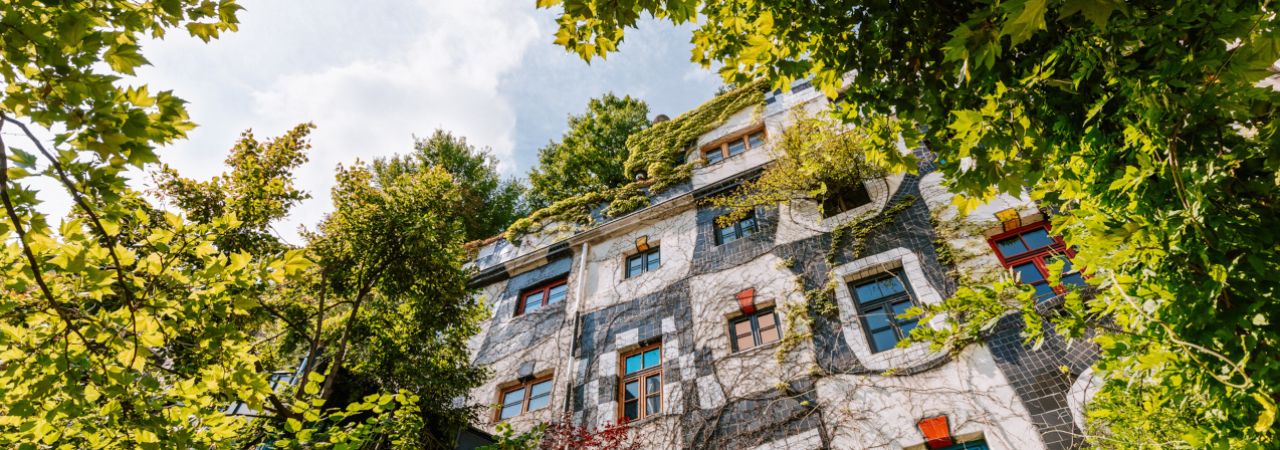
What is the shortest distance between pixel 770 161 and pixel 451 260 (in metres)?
6.02

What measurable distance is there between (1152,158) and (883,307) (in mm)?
5605

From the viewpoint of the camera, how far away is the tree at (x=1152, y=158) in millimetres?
2111

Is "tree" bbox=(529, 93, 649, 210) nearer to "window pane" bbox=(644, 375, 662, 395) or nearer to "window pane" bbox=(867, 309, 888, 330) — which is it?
"window pane" bbox=(644, 375, 662, 395)

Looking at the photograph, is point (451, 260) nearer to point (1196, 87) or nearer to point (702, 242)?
point (702, 242)

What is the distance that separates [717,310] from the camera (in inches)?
350

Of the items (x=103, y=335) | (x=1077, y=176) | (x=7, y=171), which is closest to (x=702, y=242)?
(x=1077, y=176)

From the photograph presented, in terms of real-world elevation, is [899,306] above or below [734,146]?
below

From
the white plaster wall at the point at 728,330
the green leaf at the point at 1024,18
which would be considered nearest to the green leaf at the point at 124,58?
the green leaf at the point at 1024,18

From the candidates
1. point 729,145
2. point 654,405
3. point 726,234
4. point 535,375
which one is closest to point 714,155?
point 729,145

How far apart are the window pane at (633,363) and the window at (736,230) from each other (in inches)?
99.8

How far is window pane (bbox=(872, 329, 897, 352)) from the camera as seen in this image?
724 centimetres

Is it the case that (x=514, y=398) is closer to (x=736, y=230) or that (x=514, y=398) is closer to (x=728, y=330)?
(x=728, y=330)

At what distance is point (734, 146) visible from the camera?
12.6 meters

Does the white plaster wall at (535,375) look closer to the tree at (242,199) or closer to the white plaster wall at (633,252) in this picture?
the white plaster wall at (633,252)
